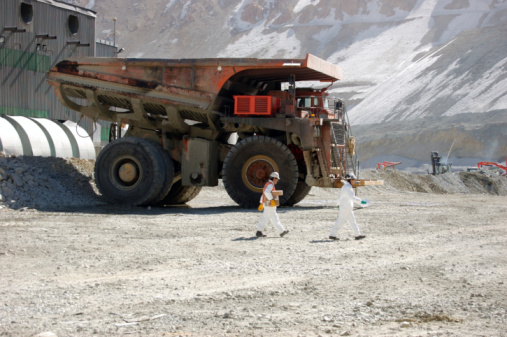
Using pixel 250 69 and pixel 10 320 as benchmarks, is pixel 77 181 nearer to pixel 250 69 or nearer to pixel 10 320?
A: pixel 250 69

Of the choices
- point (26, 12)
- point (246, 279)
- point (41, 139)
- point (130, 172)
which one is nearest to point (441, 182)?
point (130, 172)

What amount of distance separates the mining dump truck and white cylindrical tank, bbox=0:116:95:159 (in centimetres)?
215

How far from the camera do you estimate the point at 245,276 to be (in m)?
8.07

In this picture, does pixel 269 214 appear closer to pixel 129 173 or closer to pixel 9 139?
pixel 129 173

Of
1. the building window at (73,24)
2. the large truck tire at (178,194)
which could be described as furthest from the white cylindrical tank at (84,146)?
the building window at (73,24)

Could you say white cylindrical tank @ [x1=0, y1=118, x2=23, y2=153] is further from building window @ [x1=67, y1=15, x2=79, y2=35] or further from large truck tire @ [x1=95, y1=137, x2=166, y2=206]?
building window @ [x1=67, y1=15, x2=79, y2=35]

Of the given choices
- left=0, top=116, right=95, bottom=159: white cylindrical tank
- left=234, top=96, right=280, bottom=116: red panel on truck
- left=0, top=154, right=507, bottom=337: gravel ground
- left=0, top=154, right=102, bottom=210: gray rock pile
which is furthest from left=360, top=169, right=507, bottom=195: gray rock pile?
left=0, top=154, right=507, bottom=337: gravel ground

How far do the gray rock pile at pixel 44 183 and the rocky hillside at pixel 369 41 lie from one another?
45095mm

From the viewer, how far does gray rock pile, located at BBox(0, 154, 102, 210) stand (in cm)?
1650

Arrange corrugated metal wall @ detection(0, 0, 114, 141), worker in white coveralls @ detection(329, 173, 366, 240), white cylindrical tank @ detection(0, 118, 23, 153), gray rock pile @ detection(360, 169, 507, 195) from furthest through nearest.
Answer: gray rock pile @ detection(360, 169, 507, 195), corrugated metal wall @ detection(0, 0, 114, 141), white cylindrical tank @ detection(0, 118, 23, 153), worker in white coveralls @ detection(329, 173, 366, 240)

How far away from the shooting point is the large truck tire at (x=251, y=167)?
17.0m

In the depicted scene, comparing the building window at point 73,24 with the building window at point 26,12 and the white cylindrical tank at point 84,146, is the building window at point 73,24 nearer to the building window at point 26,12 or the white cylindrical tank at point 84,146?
the building window at point 26,12

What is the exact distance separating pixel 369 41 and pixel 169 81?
310ft

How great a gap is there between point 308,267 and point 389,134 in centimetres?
5645
